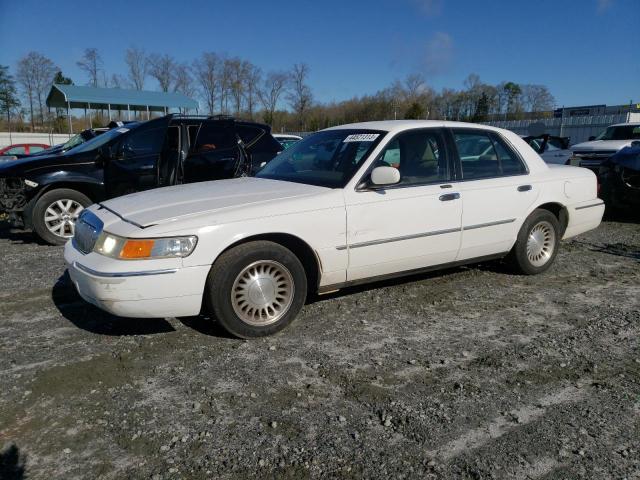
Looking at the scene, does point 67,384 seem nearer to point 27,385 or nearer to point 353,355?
point 27,385

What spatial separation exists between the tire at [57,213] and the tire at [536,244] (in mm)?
5854

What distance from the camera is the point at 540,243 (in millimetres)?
5453

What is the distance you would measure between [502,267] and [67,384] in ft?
14.8

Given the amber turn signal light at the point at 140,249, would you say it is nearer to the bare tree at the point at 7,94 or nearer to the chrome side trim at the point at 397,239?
the chrome side trim at the point at 397,239

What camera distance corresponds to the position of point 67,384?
10.4 ft

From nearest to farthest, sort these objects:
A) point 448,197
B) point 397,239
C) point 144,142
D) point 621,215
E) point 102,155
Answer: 1. point 397,239
2. point 448,197
3. point 102,155
4. point 144,142
5. point 621,215

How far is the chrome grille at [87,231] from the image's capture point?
12.3 feet

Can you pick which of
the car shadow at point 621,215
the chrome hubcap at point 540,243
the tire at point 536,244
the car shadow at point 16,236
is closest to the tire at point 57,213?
the car shadow at point 16,236

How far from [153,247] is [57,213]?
468 cm

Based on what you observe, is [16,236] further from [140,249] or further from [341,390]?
[341,390]

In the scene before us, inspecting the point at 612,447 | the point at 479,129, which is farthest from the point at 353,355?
the point at 479,129

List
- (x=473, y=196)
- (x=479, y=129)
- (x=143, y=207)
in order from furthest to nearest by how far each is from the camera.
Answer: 1. (x=479, y=129)
2. (x=473, y=196)
3. (x=143, y=207)

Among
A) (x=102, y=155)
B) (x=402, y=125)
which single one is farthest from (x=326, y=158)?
(x=102, y=155)

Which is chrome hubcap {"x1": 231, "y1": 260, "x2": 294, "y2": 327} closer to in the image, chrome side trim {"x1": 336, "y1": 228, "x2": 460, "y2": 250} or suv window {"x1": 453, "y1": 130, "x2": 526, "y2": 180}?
chrome side trim {"x1": 336, "y1": 228, "x2": 460, "y2": 250}
